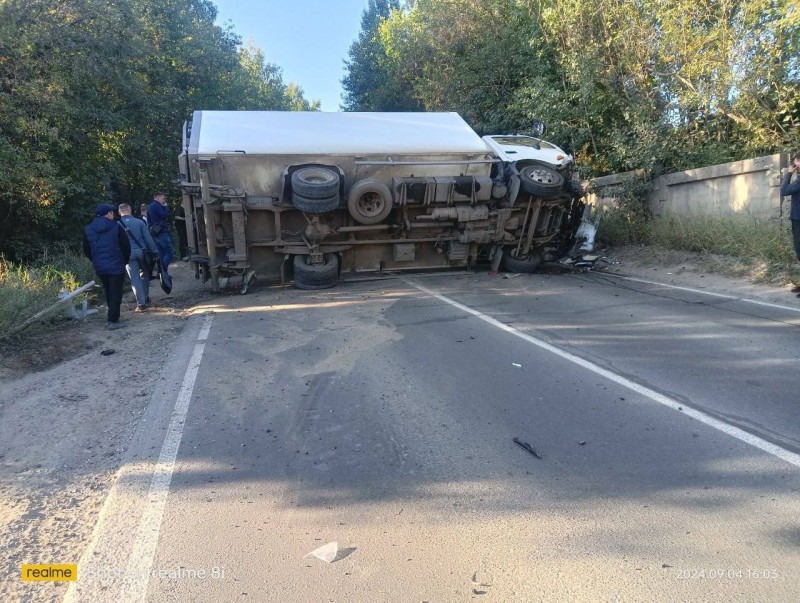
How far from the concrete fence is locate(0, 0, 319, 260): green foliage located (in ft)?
40.9

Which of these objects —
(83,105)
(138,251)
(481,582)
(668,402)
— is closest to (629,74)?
(138,251)

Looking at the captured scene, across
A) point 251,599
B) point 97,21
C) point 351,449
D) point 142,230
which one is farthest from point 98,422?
point 97,21

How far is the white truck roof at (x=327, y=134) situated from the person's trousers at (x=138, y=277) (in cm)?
193

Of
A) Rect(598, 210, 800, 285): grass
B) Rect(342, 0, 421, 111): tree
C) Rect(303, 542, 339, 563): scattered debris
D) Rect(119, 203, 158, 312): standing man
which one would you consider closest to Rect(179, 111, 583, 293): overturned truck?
Rect(119, 203, 158, 312): standing man

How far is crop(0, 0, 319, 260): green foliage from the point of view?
12.2m

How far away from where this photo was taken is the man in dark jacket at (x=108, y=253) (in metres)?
8.42

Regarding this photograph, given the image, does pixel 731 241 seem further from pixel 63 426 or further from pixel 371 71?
pixel 371 71

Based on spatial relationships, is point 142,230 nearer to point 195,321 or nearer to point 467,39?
point 195,321

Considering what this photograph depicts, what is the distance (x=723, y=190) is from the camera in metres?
12.0

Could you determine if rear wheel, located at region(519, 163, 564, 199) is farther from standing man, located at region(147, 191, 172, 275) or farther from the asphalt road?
standing man, located at region(147, 191, 172, 275)

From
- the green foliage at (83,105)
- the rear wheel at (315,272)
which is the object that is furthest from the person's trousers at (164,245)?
the green foliage at (83,105)

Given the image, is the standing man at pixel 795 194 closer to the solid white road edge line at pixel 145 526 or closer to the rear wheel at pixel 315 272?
the rear wheel at pixel 315 272

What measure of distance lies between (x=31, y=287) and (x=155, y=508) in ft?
22.0

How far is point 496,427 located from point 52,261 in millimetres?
12228
